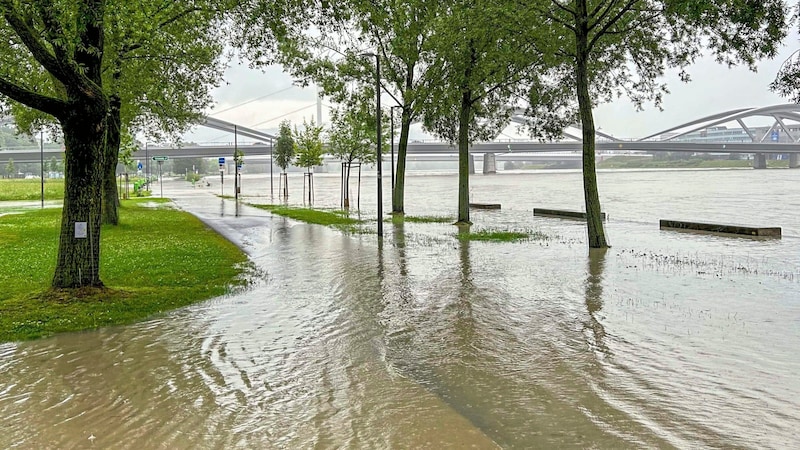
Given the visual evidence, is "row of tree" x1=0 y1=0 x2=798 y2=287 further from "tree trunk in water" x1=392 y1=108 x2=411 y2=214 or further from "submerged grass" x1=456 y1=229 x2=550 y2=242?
"submerged grass" x1=456 y1=229 x2=550 y2=242

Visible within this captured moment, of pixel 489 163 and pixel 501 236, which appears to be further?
pixel 489 163

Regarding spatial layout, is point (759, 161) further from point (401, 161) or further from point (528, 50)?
point (528, 50)

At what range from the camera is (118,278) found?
39.3 feet

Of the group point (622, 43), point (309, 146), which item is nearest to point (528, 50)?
point (622, 43)

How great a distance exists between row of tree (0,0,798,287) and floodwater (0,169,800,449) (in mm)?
3290

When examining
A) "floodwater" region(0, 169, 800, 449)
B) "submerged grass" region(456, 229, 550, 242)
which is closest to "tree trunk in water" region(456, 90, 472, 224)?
"submerged grass" region(456, 229, 550, 242)

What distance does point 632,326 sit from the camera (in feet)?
28.5

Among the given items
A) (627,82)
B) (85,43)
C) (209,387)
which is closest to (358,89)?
(627,82)

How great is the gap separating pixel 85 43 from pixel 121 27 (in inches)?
60.9

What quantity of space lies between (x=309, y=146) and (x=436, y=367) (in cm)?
4313

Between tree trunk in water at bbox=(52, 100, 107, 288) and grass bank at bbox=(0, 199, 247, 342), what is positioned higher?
tree trunk in water at bbox=(52, 100, 107, 288)

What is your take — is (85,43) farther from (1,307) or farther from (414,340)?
(414,340)

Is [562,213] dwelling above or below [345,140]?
below

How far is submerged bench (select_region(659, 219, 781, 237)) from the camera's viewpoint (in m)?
21.2
